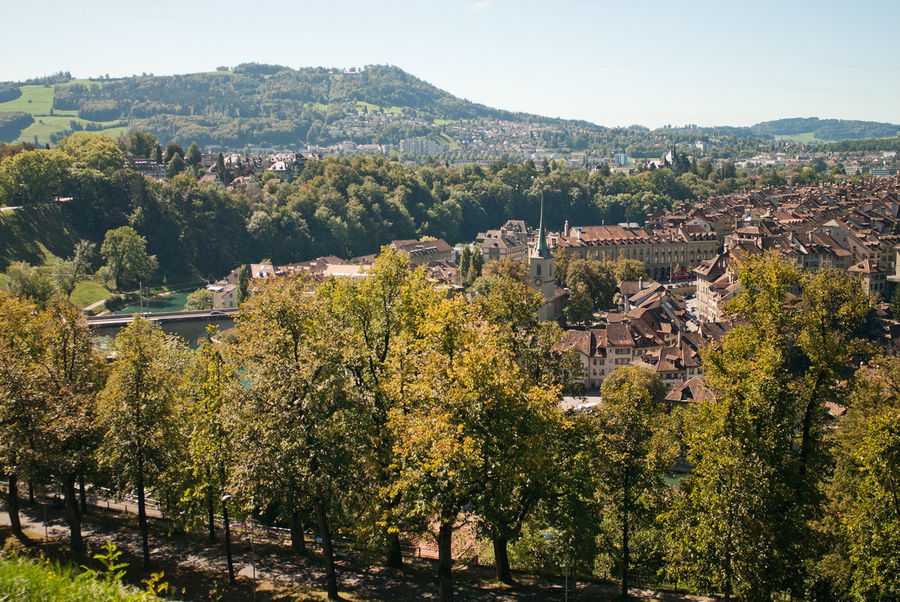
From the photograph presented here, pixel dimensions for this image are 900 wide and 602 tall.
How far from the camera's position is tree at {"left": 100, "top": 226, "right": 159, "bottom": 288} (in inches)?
3479

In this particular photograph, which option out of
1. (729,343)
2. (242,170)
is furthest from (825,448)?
(242,170)

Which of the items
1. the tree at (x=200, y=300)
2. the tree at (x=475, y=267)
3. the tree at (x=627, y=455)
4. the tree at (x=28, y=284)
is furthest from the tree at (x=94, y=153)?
the tree at (x=627, y=455)

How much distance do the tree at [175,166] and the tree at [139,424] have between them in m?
110

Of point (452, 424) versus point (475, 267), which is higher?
point (452, 424)

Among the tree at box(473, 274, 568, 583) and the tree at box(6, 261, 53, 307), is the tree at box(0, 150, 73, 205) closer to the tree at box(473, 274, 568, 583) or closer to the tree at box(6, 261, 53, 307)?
A: the tree at box(6, 261, 53, 307)

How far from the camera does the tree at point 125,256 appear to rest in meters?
88.4

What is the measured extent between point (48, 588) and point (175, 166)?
12511cm

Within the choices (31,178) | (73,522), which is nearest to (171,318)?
(31,178)

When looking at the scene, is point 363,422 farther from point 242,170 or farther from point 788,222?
point 242,170

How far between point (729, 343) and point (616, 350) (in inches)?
1571

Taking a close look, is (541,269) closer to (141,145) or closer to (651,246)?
(651,246)

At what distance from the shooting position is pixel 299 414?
65.2 feet

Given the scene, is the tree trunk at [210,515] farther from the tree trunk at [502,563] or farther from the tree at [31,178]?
the tree at [31,178]

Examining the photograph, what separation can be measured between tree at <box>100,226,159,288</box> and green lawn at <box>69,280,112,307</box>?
2154 mm
